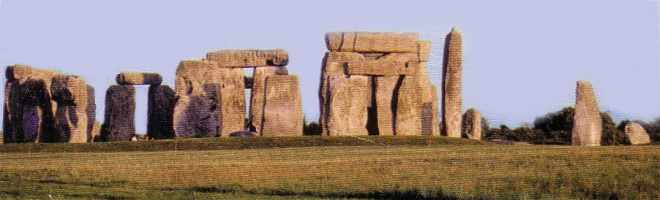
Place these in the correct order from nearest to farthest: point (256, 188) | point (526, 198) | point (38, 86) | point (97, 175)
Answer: point (526, 198), point (256, 188), point (97, 175), point (38, 86)

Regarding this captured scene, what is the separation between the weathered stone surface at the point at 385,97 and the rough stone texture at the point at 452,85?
5.69 feet

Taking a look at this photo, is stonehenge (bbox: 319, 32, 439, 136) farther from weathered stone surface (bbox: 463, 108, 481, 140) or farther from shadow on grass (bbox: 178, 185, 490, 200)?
shadow on grass (bbox: 178, 185, 490, 200)

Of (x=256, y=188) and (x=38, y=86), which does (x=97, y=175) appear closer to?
(x=256, y=188)

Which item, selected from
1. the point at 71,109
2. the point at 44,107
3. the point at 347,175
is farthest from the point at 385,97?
the point at 347,175

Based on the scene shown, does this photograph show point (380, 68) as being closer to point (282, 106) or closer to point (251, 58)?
point (282, 106)

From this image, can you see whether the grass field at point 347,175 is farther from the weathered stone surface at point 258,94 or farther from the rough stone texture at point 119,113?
the weathered stone surface at point 258,94

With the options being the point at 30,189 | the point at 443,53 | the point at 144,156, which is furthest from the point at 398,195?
the point at 443,53

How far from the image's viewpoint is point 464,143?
4325 centimetres

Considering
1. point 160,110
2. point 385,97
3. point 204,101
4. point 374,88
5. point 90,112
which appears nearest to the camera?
point 90,112

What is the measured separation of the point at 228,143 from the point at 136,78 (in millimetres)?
9283

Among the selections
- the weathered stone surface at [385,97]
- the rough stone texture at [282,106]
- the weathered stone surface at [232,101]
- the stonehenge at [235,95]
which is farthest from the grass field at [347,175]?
the weathered stone surface at [232,101]

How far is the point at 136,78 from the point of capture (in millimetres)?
51375

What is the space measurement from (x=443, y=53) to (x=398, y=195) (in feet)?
82.8

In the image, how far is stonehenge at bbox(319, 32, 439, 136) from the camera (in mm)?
50688
